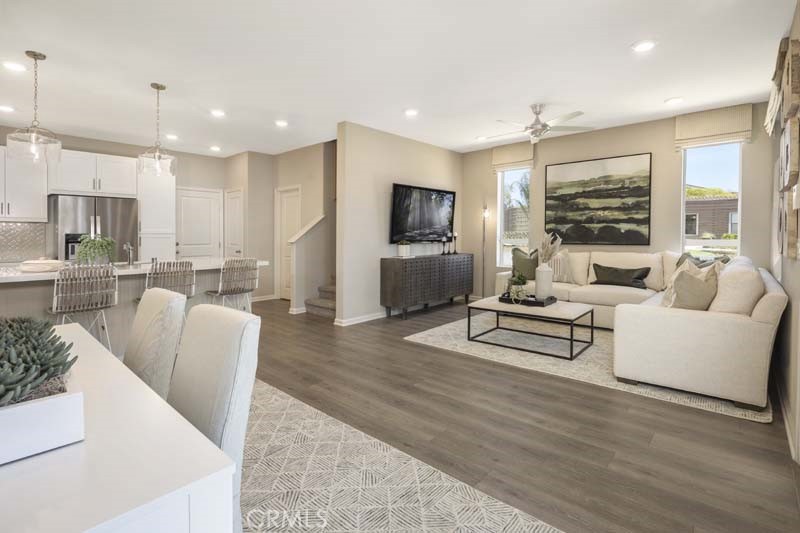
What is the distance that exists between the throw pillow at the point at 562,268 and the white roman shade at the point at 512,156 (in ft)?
5.35

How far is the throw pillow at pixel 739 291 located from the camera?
2.83 m

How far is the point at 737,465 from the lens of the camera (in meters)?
2.09

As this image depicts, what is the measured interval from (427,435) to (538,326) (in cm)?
323

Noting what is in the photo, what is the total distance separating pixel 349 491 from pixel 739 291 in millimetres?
2987

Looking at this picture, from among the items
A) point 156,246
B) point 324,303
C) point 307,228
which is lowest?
point 324,303

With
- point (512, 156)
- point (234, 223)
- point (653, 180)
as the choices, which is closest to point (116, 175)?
point (234, 223)

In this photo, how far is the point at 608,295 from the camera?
4945 mm

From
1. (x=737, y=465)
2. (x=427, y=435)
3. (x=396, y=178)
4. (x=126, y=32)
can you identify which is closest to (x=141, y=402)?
(x=427, y=435)

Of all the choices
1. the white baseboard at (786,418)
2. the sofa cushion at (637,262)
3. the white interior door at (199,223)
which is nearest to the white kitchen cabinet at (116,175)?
the white interior door at (199,223)

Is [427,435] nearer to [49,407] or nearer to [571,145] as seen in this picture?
[49,407]

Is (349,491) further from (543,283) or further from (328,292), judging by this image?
(328,292)

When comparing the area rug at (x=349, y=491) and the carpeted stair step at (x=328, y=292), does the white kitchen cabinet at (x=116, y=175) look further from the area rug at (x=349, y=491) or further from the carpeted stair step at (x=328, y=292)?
the area rug at (x=349, y=491)

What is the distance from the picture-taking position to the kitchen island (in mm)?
3213

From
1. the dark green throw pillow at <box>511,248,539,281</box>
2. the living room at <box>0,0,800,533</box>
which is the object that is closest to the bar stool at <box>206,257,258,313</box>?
the living room at <box>0,0,800,533</box>
